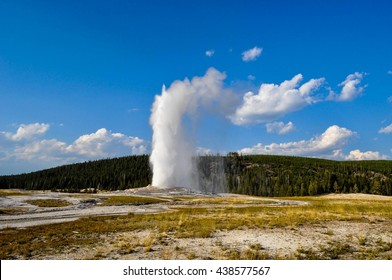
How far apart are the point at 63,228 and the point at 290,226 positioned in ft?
60.9

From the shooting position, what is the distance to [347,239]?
69.6 feet

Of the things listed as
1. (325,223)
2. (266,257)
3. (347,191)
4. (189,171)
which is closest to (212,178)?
(189,171)

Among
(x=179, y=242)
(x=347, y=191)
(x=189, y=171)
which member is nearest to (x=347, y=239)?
(x=179, y=242)

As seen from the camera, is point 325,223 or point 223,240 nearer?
point 223,240

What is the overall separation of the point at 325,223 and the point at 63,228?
22.4m
